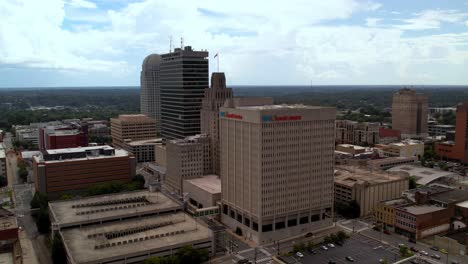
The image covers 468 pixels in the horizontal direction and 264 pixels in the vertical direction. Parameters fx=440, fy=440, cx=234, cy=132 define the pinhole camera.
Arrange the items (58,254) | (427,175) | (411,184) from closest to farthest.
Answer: (58,254), (411,184), (427,175)

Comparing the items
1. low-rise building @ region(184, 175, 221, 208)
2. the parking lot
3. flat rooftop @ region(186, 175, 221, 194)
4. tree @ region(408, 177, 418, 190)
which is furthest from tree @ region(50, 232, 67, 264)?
tree @ region(408, 177, 418, 190)

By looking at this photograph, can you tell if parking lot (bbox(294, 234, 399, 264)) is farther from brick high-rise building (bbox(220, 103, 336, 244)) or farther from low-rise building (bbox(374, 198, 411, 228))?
brick high-rise building (bbox(220, 103, 336, 244))

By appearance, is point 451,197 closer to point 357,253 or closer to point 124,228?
point 357,253

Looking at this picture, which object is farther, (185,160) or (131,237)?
(185,160)

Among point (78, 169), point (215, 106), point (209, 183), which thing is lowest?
point (209, 183)

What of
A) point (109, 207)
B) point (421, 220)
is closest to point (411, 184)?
point (421, 220)

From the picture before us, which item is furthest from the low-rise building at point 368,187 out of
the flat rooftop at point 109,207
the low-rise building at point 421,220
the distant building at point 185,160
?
the flat rooftop at point 109,207
